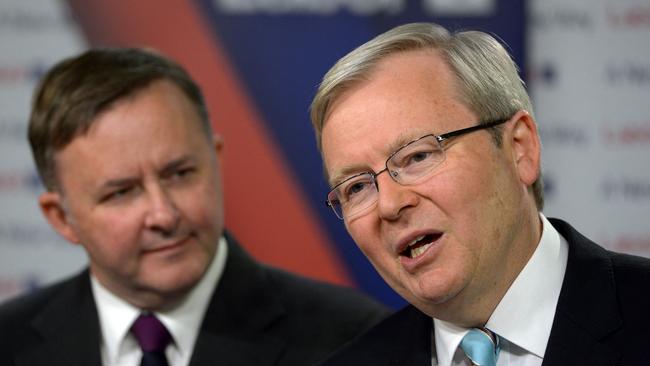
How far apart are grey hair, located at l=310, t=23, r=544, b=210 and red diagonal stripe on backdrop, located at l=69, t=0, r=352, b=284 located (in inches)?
76.0

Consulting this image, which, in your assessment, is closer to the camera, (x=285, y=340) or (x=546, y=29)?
(x=285, y=340)

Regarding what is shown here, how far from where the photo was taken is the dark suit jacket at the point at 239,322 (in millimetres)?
2754

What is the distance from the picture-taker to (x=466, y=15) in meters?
4.01

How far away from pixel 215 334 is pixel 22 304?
27.8 inches

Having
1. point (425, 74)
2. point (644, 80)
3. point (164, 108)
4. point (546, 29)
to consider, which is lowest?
point (644, 80)

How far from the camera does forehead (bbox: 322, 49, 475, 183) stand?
192 centimetres

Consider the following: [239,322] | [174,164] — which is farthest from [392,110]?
[239,322]

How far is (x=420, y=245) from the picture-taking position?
1927 millimetres

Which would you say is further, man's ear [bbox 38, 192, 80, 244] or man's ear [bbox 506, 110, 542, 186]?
man's ear [bbox 38, 192, 80, 244]

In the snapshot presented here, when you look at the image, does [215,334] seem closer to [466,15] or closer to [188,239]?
[188,239]

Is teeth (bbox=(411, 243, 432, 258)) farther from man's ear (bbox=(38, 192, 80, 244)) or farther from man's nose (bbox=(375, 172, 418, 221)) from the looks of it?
man's ear (bbox=(38, 192, 80, 244))

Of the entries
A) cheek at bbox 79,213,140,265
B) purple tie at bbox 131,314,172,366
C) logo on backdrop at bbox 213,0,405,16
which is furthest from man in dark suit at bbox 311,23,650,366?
logo on backdrop at bbox 213,0,405,16

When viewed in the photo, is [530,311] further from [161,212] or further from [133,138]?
[133,138]

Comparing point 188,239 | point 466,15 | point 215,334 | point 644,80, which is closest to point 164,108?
point 188,239
